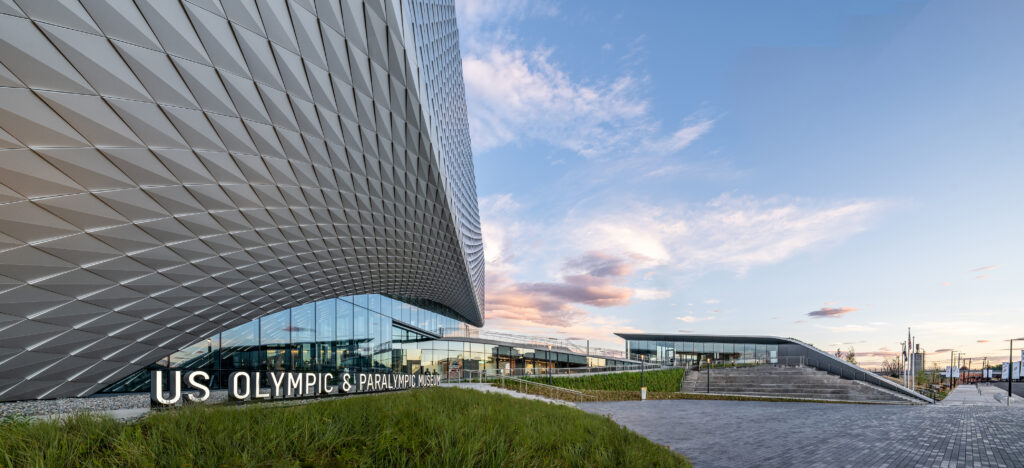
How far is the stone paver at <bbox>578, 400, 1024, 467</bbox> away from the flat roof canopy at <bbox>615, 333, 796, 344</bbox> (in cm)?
3994

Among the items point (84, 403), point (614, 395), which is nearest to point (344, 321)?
point (84, 403)

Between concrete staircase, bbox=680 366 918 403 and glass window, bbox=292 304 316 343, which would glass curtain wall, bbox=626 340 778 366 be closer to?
concrete staircase, bbox=680 366 918 403

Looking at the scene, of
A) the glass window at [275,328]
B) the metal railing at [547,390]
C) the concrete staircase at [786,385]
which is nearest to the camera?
the glass window at [275,328]

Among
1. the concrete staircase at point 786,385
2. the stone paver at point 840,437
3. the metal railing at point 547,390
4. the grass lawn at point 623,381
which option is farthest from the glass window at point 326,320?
the concrete staircase at point 786,385

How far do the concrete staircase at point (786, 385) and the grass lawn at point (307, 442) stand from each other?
133ft

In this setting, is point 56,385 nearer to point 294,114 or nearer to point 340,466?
point 294,114

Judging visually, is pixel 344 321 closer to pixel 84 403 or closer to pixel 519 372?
pixel 84 403

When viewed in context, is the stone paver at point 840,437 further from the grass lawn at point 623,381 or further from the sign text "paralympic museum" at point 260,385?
the grass lawn at point 623,381

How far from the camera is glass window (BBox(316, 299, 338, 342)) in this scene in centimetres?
3516

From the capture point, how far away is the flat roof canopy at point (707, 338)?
212ft

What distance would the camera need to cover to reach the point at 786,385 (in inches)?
1634

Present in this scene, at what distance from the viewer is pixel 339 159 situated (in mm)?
14102

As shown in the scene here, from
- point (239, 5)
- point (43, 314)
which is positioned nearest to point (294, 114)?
point (239, 5)

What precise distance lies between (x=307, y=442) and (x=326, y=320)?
109ft
